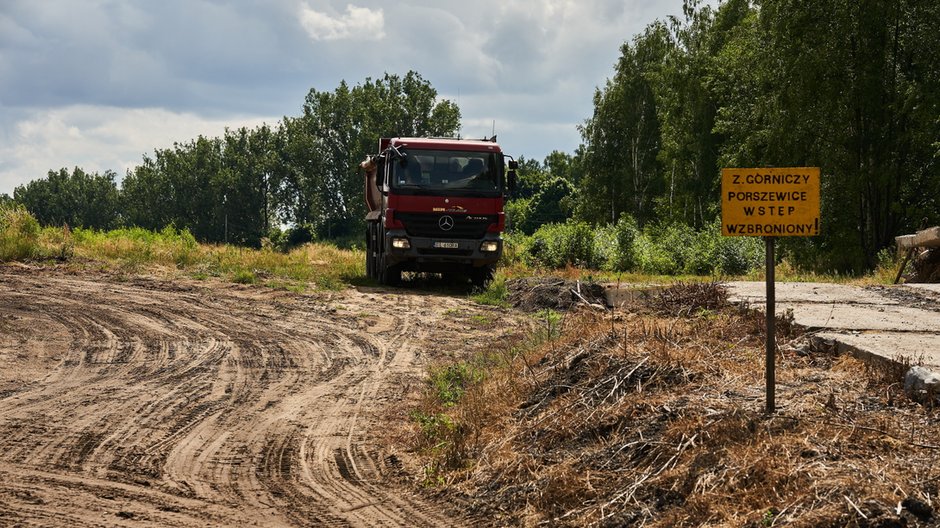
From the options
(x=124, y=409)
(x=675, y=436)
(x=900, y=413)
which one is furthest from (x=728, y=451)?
(x=124, y=409)

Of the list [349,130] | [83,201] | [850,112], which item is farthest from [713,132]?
[83,201]

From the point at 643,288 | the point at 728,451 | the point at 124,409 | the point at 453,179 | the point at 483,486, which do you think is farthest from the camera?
the point at 453,179

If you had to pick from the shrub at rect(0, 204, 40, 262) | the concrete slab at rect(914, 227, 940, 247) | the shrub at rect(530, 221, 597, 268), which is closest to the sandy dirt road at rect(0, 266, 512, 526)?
the shrub at rect(0, 204, 40, 262)

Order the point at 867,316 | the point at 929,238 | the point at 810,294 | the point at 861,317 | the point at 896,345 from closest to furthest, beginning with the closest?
the point at 896,345 → the point at 861,317 → the point at 867,316 → the point at 810,294 → the point at 929,238

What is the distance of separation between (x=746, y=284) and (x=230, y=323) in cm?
758

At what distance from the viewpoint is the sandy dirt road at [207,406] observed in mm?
5512

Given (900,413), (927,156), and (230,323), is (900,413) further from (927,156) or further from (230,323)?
(927,156)

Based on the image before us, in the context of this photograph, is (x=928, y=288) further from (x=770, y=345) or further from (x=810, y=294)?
(x=770, y=345)

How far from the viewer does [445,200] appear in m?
18.6

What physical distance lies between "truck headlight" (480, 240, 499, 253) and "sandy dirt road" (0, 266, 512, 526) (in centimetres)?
305

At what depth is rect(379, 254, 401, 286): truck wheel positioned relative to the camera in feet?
64.9

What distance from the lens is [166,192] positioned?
10081 cm

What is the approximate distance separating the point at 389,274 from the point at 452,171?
282cm

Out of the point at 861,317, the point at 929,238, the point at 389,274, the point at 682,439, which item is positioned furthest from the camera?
the point at 389,274
